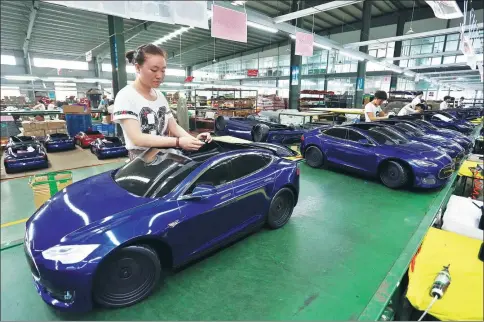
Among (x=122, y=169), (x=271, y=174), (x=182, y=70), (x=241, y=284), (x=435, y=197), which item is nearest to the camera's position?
(x=241, y=284)

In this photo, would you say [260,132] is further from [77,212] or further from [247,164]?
[77,212]

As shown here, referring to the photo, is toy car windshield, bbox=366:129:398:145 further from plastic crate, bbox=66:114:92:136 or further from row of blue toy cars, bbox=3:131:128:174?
plastic crate, bbox=66:114:92:136

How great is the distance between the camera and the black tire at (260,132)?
8.74 meters

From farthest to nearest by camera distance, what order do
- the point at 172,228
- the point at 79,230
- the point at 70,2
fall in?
the point at 172,228 → the point at 79,230 → the point at 70,2

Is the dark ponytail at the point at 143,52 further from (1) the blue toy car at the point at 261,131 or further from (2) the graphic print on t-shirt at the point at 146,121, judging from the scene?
(1) the blue toy car at the point at 261,131

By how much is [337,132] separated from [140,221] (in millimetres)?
5061

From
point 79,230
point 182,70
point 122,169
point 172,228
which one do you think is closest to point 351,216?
point 172,228

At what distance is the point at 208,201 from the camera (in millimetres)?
2539

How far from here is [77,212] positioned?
221cm

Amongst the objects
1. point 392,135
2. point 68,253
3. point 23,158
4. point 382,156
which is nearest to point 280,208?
point 68,253

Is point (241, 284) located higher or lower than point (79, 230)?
lower

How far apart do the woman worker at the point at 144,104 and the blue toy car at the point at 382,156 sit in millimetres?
4254

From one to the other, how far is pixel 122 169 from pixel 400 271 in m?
3.07

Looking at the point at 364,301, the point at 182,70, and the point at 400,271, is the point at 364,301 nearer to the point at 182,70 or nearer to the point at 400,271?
the point at 400,271
